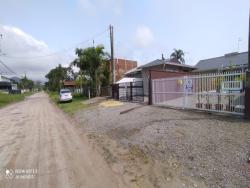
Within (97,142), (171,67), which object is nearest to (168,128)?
(97,142)

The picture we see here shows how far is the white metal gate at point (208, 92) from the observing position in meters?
9.76

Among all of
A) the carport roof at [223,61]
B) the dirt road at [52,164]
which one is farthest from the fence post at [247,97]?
the carport roof at [223,61]

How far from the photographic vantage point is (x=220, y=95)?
10.5 metres

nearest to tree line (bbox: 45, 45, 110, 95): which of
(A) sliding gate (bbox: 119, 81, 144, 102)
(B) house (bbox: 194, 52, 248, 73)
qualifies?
(A) sliding gate (bbox: 119, 81, 144, 102)

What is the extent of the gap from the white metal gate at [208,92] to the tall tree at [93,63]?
17091 mm

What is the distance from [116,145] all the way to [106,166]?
2033mm

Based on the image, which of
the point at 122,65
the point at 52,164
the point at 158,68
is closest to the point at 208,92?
the point at 52,164

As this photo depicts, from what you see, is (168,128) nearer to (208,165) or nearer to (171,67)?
(208,165)

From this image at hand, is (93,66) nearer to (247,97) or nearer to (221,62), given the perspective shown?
(221,62)

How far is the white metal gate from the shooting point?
9.76 meters

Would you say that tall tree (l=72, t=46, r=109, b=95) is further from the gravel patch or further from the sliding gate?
the gravel patch

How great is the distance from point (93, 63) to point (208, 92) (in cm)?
2174

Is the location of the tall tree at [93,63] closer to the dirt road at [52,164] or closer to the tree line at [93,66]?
the tree line at [93,66]

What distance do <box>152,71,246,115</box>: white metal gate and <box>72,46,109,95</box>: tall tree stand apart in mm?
17091
